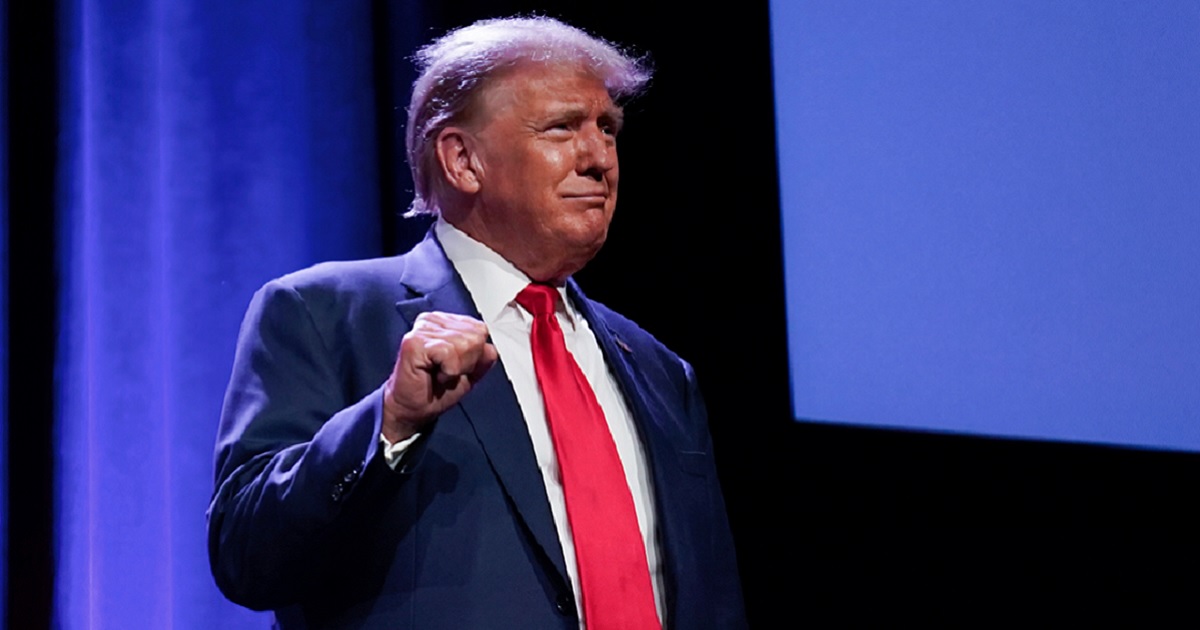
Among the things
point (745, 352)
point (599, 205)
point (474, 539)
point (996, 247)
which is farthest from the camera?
point (745, 352)

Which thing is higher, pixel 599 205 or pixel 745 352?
pixel 599 205

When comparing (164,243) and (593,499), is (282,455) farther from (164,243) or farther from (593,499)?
(164,243)

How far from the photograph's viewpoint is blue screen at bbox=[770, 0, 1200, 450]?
2.05 meters

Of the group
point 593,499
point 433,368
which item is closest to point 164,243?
point 593,499

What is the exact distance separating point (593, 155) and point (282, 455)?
2.19 ft

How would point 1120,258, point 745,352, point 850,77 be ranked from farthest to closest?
point 745,352 → point 850,77 → point 1120,258

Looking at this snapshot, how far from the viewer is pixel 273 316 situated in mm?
1740

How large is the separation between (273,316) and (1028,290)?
1.31 meters

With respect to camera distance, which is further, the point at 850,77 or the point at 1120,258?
the point at 850,77

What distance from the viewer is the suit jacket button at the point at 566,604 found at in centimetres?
163

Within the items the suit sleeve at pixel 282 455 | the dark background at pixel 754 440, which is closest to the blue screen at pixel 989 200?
the dark background at pixel 754 440

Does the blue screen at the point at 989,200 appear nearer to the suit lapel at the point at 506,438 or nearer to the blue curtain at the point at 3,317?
the suit lapel at the point at 506,438

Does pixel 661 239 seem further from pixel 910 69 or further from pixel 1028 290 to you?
pixel 1028 290

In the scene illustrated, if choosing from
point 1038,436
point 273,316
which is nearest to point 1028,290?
point 1038,436
